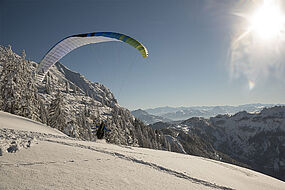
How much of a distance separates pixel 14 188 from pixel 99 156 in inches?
145

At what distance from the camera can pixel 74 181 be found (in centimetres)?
446

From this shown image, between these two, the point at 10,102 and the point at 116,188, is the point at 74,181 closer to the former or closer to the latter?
the point at 116,188

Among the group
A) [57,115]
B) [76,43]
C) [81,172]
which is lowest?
[81,172]

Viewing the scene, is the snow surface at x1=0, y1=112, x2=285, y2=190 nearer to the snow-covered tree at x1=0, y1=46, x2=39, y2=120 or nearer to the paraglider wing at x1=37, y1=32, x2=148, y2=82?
the paraglider wing at x1=37, y1=32, x2=148, y2=82

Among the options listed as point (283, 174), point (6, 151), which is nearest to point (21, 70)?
point (6, 151)

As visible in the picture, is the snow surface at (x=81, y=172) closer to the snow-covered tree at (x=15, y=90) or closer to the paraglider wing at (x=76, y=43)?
the paraglider wing at (x=76, y=43)

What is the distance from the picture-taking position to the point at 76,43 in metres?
17.9

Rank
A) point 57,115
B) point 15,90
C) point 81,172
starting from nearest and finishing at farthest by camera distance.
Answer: point 81,172 → point 15,90 → point 57,115

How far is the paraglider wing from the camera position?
16094mm

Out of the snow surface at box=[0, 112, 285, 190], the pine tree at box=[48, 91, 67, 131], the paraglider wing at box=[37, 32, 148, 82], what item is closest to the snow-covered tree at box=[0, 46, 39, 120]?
the pine tree at box=[48, 91, 67, 131]

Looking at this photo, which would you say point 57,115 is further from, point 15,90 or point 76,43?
point 76,43

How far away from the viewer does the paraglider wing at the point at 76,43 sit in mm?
16094

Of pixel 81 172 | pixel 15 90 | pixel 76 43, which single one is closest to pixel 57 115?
pixel 15 90

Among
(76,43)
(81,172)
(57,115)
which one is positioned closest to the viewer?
(81,172)
